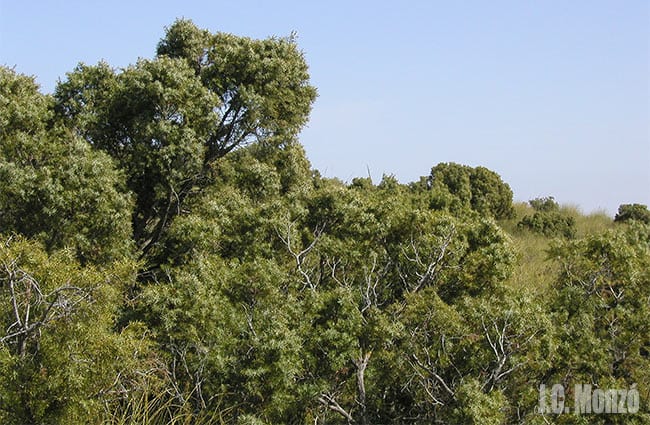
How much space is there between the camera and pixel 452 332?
12.7 m

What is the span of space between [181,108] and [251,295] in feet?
21.8

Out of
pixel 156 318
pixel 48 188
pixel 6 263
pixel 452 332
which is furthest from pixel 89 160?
pixel 452 332

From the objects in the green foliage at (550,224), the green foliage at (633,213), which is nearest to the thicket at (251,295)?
the green foliage at (550,224)

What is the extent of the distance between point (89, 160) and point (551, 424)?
10.7 metres

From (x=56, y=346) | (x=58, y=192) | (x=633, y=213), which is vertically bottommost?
(x=56, y=346)

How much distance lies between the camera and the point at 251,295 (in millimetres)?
13422

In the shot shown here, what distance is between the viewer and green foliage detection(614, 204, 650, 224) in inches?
1332

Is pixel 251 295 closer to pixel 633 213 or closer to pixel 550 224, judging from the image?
pixel 550 224

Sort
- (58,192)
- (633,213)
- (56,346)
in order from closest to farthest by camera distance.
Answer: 1. (56,346)
2. (58,192)
3. (633,213)

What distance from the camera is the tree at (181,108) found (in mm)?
18203

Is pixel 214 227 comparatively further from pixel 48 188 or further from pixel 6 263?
pixel 6 263

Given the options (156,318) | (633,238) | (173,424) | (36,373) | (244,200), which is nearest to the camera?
(36,373)

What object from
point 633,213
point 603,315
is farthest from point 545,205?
point 603,315

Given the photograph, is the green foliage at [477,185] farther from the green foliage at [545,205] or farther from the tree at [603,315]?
the tree at [603,315]
